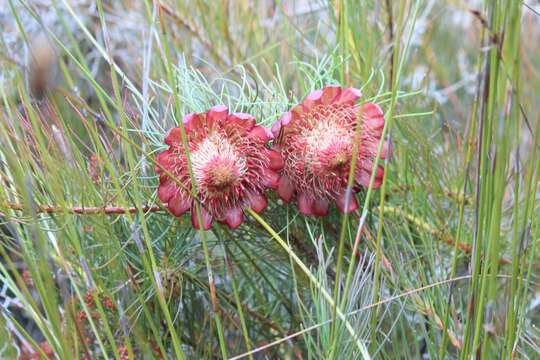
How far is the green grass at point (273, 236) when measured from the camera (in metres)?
0.41

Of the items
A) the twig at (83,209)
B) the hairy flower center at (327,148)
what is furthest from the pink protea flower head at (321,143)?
the twig at (83,209)

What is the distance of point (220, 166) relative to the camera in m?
0.49

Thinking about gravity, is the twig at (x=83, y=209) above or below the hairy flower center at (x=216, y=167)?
below

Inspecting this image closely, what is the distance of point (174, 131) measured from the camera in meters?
0.50

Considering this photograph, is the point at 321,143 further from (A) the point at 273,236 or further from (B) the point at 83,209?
(B) the point at 83,209

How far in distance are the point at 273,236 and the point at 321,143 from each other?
77 mm

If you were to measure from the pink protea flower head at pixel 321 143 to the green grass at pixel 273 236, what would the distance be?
0.02 metres

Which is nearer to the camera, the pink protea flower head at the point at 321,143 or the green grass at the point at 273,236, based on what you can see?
the green grass at the point at 273,236

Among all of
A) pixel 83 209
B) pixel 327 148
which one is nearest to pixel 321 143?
pixel 327 148

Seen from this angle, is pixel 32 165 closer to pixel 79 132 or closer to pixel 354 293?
pixel 354 293

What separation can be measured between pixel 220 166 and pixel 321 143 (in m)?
0.08

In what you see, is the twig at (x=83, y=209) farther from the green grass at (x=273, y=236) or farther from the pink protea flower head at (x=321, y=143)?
the pink protea flower head at (x=321, y=143)

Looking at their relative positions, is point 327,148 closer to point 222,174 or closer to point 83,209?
point 222,174

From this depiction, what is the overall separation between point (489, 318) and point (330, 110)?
0.20 m
